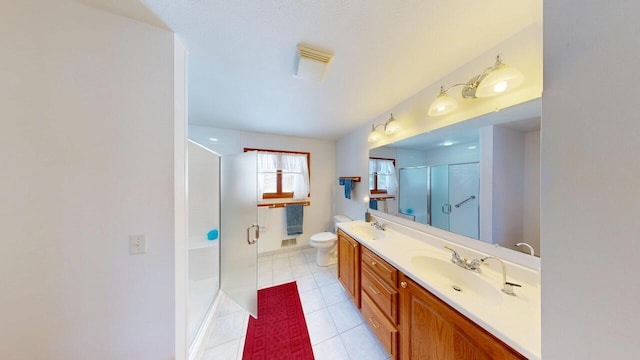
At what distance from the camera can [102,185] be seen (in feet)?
2.90

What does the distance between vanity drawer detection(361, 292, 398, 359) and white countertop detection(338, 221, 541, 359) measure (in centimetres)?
44

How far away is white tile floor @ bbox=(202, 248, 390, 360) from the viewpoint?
137cm

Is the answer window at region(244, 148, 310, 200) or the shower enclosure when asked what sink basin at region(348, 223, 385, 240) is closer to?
the shower enclosure

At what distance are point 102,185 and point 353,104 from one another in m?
1.94

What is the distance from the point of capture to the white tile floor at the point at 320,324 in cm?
137

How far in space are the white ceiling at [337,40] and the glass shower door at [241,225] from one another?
703 millimetres

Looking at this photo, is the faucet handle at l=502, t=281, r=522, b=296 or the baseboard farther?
the baseboard

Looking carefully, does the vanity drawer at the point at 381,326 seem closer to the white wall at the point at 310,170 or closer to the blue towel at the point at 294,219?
the blue towel at the point at 294,219

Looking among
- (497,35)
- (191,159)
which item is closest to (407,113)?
(497,35)

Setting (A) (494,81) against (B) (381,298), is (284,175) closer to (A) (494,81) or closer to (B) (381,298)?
(B) (381,298)

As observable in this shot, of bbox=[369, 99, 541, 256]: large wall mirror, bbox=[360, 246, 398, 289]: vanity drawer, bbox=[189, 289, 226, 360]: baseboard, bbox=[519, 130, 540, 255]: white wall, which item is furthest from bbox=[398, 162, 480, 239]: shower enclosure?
bbox=[189, 289, 226, 360]: baseboard

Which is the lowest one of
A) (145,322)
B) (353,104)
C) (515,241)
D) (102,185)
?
(145,322)

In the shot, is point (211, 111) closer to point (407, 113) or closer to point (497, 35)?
point (407, 113)

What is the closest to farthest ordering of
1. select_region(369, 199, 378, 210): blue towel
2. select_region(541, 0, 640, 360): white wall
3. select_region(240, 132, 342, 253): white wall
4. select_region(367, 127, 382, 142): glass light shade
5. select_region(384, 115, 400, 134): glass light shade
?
select_region(541, 0, 640, 360): white wall < select_region(384, 115, 400, 134): glass light shade < select_region(367, 127, 382, 142): glass light shade < select_region(369, 199, 378, 210): blue towel < select_region(240, 132, 342, 253): white wall
